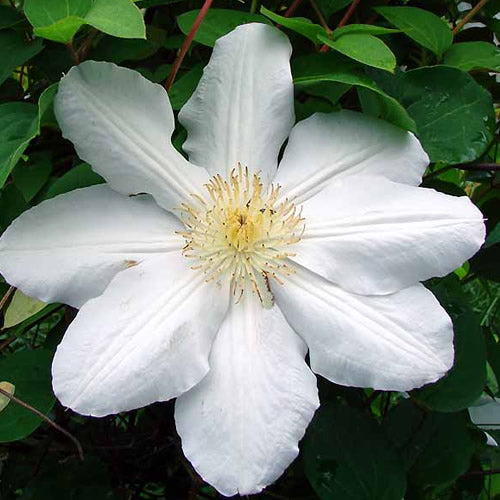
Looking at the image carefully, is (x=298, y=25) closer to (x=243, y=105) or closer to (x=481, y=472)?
(x=243, y=105)

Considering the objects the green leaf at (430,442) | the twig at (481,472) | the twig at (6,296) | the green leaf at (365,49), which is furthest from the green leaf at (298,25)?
the twig at (481,472)

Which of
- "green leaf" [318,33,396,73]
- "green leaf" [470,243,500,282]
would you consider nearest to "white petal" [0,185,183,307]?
"green leaf" [318,33,396,73]

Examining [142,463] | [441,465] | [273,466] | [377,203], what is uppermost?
[377,203]

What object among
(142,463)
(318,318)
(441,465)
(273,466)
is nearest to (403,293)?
(318,318)

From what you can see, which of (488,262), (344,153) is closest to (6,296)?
(344,153)

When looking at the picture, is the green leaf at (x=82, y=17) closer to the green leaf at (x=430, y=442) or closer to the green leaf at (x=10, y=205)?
the green leaf at (x=10, y=205)

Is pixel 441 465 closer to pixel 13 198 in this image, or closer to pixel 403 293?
pixel 403 293
